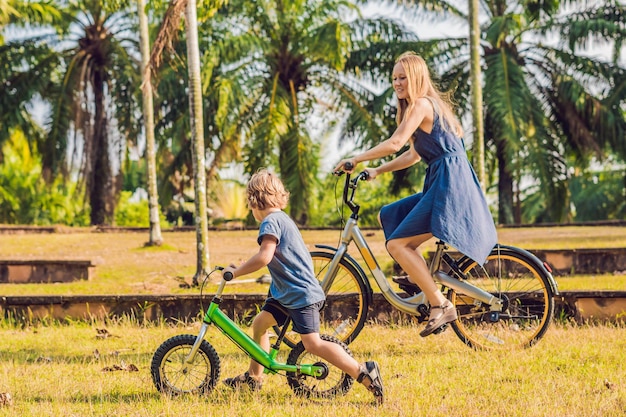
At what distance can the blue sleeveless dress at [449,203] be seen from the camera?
5488 millimetres

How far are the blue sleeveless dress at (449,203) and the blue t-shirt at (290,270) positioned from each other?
97 cm

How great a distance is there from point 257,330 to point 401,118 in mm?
1738

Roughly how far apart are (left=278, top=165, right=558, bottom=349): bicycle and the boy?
33.8 inches

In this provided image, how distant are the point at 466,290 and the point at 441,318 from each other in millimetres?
408

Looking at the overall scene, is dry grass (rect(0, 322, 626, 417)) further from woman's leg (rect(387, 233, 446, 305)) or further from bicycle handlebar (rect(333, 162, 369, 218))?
bicycle handlebar (rect(333, 162, 369, 218))

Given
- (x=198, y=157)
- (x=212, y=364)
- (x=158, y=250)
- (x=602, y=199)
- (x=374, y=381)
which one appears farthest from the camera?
(x=602, y=199)

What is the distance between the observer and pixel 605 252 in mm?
10406

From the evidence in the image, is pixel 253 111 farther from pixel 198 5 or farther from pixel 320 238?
pixel 198 5

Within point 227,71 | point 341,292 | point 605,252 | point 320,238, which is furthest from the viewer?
point 227,71

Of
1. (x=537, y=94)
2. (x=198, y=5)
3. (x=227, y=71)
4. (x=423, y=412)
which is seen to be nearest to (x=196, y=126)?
(x=198, y=5)

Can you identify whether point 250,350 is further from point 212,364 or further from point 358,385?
point 358,385

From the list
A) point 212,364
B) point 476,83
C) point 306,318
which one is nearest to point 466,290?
point 306,318

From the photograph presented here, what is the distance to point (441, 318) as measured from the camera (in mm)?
5504

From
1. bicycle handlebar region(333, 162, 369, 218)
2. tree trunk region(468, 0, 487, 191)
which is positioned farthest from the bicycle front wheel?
tree trunk region(468, 0, 487, 191)
